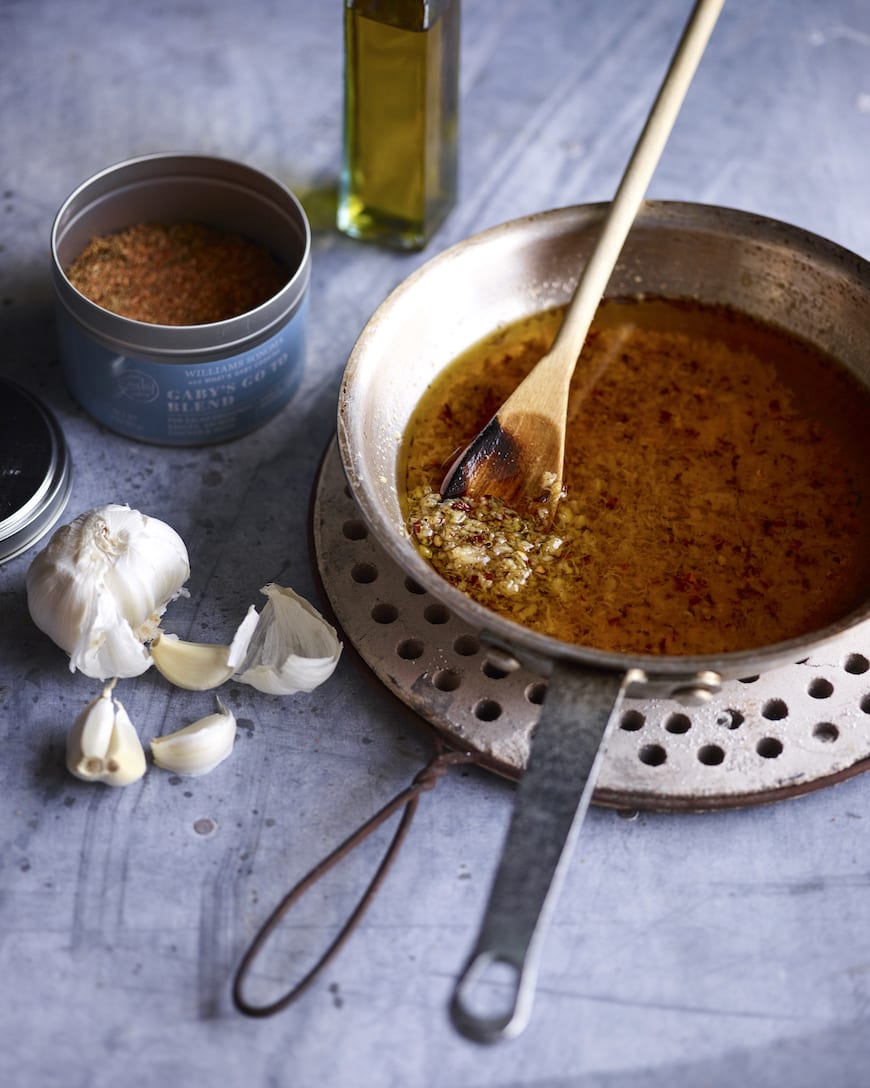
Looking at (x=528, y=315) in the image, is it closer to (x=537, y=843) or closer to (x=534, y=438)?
(x=534, y=438)

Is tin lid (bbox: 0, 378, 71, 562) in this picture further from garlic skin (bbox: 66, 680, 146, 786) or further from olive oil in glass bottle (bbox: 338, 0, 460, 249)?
olive oil in glass bottle (bbox: 338, 0, 460, 249)

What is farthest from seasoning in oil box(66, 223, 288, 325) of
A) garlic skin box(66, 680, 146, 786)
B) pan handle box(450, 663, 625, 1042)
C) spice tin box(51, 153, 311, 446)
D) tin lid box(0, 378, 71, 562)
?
pan handle box(450, 663, 625, 1042)

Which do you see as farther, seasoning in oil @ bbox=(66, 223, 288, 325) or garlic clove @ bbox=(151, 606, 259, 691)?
seasoning in oil @ bbox=(66, 223, 288, 325)

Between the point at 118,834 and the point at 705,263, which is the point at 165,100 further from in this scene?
the point at 118,834

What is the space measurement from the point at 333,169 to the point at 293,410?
374 millimetres

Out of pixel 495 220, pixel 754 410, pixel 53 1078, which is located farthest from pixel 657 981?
pixel 495 220

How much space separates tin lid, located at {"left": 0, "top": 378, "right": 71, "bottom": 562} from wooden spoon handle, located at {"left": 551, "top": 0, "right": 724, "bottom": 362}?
0.44 meters

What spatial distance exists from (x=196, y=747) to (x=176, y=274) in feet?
1.65

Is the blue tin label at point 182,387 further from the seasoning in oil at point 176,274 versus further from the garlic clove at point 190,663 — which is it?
the garlic clove at point 190,663

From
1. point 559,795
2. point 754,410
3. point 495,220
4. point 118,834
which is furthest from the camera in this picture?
point 495,220

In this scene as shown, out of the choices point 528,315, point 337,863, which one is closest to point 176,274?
point 528,315

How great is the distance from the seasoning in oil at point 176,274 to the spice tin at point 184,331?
1cm

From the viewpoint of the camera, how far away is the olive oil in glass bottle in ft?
3.65

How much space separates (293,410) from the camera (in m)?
1.16
